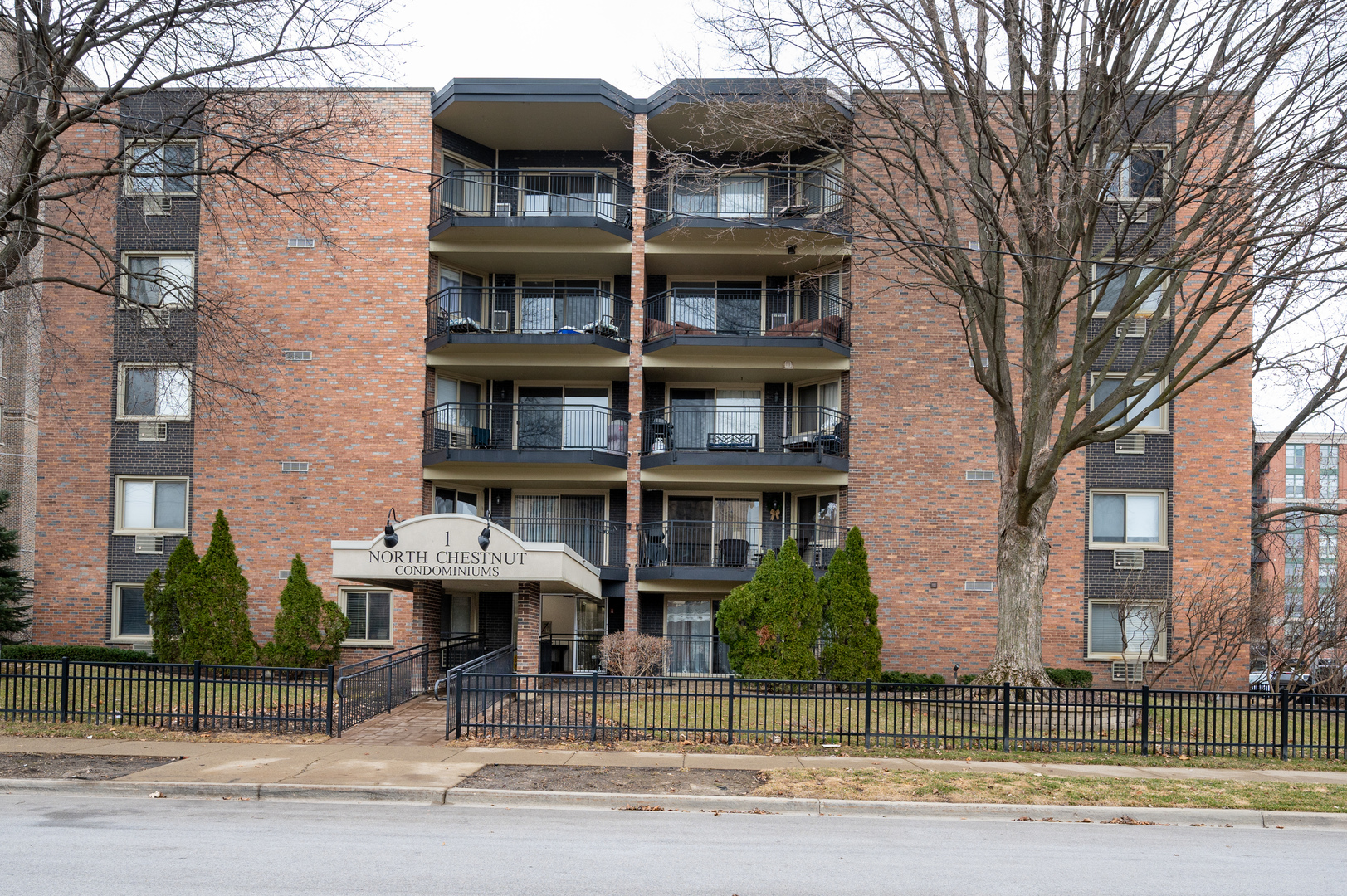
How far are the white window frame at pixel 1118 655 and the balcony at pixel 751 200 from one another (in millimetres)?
10892

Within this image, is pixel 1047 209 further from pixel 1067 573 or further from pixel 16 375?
pixel 16 375

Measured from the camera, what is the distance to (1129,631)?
2225 cm

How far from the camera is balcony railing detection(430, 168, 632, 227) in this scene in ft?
77.6

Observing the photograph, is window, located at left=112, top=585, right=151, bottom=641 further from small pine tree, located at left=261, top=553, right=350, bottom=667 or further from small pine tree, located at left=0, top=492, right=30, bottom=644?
small pine tree, located at left=261, top=553, right=350, bottom=667

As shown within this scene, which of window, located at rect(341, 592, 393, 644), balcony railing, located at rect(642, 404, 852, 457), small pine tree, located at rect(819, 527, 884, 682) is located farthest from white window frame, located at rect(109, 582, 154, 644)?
small pine tree, located at rect(819, 527, 884, 682)

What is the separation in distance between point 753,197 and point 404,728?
1568 centimetres

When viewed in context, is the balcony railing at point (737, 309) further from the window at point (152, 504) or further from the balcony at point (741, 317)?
the window at point (152, 504)

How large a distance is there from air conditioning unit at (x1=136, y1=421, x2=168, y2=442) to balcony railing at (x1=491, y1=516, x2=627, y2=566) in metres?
7.91

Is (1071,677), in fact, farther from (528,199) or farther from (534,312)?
(528,199)

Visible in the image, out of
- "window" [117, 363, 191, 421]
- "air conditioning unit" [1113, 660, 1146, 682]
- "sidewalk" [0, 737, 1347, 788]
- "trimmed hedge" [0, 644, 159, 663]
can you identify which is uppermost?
"window" [117, 363, 191, 421]

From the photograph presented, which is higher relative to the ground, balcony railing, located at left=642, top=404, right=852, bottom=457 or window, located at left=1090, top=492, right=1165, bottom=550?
balcony railing, located at left=642, top=404, right=852, bottom=457

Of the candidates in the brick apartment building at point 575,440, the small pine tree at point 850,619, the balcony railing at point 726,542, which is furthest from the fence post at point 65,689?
the small pine tree at point 850,619

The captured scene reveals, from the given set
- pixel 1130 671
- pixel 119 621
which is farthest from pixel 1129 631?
pixel 119 621

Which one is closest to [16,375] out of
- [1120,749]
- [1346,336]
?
[1120,749]
